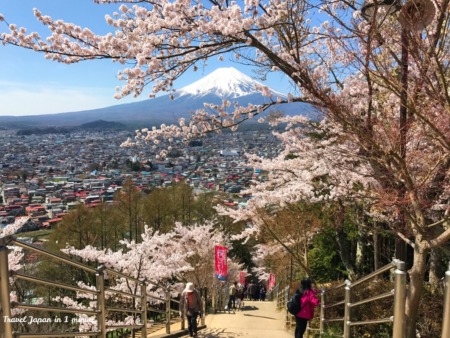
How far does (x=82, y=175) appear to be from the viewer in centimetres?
4462

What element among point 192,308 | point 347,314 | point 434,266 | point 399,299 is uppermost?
point 399,299

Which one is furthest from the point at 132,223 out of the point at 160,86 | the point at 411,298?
the point at 411,298

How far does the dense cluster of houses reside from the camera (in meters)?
28.7

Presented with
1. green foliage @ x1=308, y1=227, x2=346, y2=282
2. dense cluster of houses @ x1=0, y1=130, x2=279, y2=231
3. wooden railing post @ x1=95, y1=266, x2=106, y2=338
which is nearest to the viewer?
wooden railing post @ x1=95, y1=266, x2=106, y2=338

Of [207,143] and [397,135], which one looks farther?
[207,143]

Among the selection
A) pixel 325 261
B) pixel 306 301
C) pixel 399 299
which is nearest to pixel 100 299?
pixel 399 299

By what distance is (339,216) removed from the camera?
720 centimetres

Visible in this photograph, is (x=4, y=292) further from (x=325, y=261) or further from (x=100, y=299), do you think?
(x=325, y=261)

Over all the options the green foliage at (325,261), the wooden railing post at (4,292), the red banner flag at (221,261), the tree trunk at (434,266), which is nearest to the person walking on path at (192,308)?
the wooden railing post at (4,292)

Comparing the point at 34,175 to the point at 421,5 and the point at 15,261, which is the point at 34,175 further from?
the point at 421,5

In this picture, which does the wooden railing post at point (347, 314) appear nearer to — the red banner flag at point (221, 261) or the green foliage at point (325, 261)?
the green foliage at point (325, 261)

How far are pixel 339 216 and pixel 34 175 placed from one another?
41.7 m

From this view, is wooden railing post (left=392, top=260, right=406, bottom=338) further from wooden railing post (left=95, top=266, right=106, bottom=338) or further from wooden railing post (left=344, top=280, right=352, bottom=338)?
wooden railing post (left=95, top=266, right=106, bottom=338)

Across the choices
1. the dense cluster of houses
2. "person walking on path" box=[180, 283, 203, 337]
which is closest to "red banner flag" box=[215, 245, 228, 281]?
"person walking on path" box=[180, 283, 203, 337]
